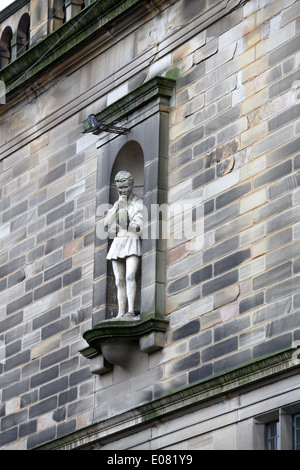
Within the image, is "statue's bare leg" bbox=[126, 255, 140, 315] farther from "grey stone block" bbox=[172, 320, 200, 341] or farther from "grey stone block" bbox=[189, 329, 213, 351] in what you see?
"grey stone block" bbox=[189, 329, 213, 351]

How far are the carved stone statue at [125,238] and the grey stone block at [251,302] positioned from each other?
2330 millimetres

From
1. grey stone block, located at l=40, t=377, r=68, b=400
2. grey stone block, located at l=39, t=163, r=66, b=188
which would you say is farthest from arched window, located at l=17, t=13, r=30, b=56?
grey stone block, located at l=40, t=377, r=68, b=400

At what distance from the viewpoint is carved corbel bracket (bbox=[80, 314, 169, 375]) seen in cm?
2139

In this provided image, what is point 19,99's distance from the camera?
26.1m

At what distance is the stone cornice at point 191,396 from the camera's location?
19.2 meters

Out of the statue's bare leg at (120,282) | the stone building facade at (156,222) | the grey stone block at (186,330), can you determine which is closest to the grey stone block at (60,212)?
the stone building facade at (156,222)

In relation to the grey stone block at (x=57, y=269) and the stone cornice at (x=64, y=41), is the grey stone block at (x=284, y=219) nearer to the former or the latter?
the grey stone block at (x=57, y=269)

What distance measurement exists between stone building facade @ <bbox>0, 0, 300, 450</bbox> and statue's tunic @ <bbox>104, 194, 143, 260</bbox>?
32 centimetres

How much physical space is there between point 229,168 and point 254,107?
0.82 metres

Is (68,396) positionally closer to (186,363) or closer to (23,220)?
(186,363)

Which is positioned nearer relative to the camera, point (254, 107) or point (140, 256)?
point (254, 107)

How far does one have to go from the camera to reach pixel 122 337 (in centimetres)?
2180
